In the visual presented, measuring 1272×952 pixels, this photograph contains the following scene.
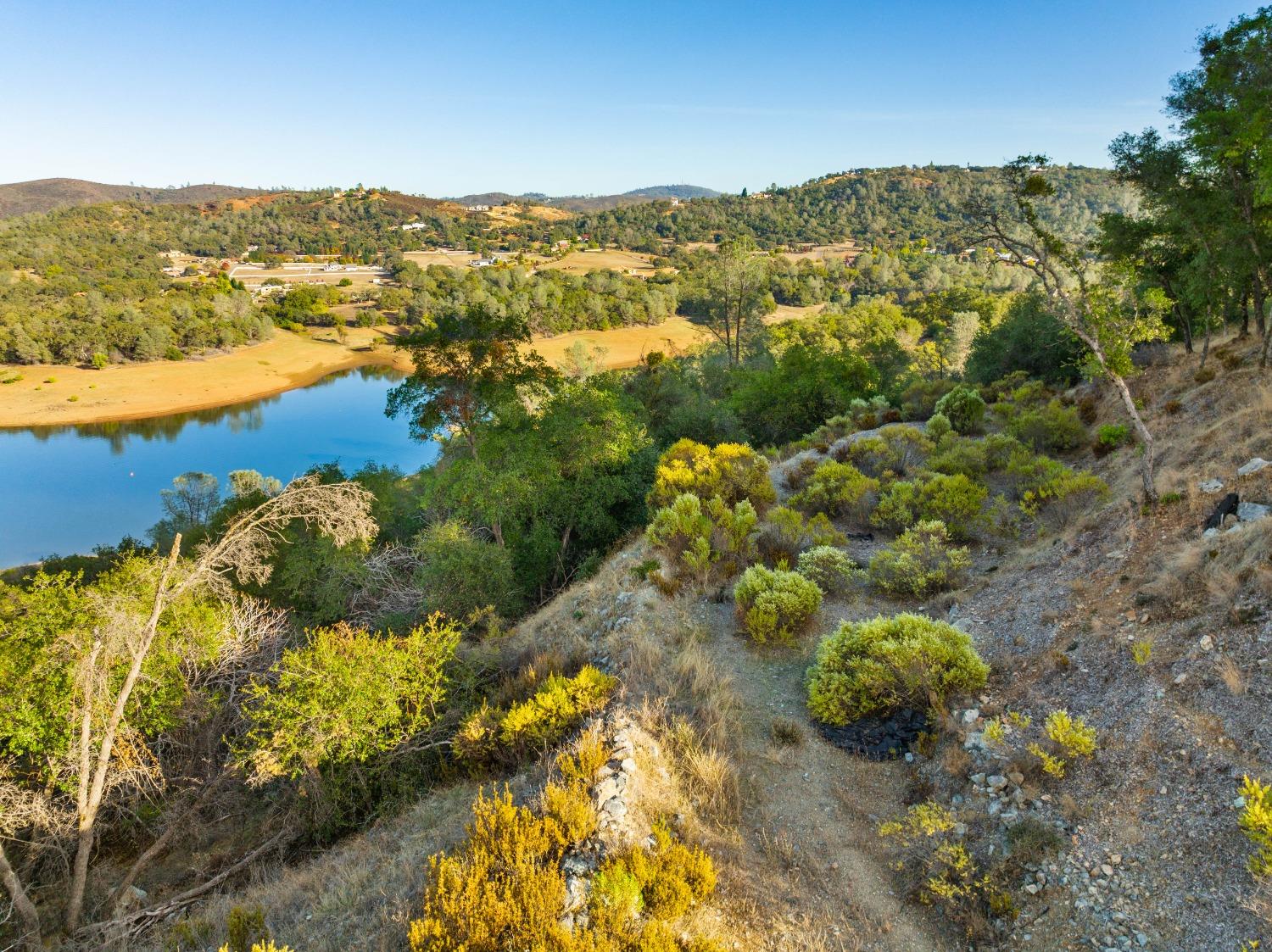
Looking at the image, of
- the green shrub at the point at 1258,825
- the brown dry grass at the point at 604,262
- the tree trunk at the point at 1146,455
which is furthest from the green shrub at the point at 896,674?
the brown dry grass at the point at 604,262

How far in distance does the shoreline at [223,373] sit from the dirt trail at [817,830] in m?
37.3

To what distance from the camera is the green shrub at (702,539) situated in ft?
34.6

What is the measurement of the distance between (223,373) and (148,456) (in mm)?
18359

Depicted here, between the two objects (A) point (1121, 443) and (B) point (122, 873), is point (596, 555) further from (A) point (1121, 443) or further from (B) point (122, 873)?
(A) point (1121, 443)

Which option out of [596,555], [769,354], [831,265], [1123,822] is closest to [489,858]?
[1123,822]

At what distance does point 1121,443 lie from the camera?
1281 cm

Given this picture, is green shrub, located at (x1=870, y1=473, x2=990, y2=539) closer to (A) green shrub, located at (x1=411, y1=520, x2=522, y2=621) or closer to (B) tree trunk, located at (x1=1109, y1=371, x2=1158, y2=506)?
(B) tree trunk, located at (x1=1109, y1=371, x2=1158, y2=506)

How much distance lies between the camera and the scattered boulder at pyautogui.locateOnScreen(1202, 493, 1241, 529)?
699cm

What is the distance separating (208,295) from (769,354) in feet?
→ 257

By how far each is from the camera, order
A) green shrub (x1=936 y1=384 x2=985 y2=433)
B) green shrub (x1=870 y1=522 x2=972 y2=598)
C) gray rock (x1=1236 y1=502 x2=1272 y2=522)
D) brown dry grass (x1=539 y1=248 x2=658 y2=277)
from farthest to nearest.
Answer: brown dry grass (x1=539 y1=248 x2=658 y2=277), green shrub (x1=936 y1=384 x2=985 y2=433), green shrub (x1=870 y1=522 x2=972 y2=598), gray rock (x1=1236 y1=502 x2=1272 y2=522)

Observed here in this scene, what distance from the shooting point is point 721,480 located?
46.2 ft

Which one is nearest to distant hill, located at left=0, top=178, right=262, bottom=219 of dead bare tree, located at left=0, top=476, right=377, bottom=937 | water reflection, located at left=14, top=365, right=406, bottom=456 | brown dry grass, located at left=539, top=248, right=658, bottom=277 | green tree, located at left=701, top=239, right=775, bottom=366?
brown dry grass, located at left=539, top=248, right=658, bottom=277

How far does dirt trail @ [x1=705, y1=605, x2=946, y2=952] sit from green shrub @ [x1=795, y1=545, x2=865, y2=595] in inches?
91.6

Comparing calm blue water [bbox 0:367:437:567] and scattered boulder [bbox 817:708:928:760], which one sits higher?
scattered boulder [bbox 817:708:928:760]
